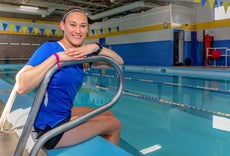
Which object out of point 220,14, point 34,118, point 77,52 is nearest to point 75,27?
point 77,52

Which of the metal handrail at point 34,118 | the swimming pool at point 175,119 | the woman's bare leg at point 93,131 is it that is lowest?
the swimming pool at point 175,119

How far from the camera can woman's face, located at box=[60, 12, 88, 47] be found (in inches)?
55.0

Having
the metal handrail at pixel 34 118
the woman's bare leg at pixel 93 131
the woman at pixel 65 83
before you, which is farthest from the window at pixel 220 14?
the metal handrail at pixel 34 118

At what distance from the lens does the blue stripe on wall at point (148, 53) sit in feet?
38.7

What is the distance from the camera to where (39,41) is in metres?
16.0

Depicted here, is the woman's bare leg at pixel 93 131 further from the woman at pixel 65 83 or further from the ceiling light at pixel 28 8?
the ceiling light at pixel 28 8

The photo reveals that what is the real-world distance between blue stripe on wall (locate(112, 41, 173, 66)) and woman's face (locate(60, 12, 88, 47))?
1060 cm

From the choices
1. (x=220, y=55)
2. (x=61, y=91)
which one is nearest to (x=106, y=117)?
(x=61, y=91)

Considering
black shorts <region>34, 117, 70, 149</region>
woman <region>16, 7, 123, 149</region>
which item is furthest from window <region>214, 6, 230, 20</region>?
black shorts <region>34, 117, 70, 149</region>

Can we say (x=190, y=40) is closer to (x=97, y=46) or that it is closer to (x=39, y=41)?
(x=39, y=41)

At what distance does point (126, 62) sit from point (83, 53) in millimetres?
13528

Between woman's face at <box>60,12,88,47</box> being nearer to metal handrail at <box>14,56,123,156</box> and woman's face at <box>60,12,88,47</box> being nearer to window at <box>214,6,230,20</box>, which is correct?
metal handrail at <box>14,56,123,156</box>

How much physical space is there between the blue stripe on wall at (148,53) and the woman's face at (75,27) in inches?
417

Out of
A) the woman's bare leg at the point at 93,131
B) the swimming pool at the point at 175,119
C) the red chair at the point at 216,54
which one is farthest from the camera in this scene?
the red chair at the point at 216,54
